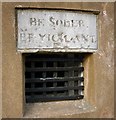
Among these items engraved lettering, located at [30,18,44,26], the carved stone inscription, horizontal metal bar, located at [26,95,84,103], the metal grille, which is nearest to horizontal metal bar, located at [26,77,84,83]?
→ the metal grille

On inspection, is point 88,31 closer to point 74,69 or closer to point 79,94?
point 74,69

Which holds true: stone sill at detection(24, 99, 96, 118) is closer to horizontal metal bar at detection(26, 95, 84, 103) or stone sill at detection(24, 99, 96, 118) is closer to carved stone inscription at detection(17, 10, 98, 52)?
horizontal metal bar at detection(26, 95, 84, 103)

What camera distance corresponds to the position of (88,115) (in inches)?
138

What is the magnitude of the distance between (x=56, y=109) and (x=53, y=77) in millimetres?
372

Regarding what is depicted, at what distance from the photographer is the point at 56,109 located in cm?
345

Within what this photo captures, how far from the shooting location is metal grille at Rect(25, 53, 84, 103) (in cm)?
347

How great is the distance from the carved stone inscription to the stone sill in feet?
2.14

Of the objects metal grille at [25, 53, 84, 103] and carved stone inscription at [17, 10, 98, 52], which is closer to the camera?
carved stone inscription at [17, 10, 98, 52]

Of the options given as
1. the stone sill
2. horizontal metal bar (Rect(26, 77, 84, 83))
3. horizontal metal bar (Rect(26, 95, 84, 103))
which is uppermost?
horizontal metal bar (Rect(26, 77, 84, 83))

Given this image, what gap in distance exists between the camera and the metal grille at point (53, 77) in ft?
11.4

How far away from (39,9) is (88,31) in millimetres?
617

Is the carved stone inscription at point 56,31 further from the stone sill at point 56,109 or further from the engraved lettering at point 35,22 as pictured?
the stone sill at point 56,109

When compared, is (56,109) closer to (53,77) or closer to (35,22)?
(53,77)

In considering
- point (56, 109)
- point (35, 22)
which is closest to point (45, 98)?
point (56, 109)
